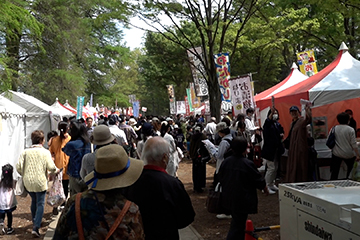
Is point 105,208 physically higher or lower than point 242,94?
lower

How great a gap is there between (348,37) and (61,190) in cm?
1802

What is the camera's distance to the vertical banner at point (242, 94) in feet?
34.2

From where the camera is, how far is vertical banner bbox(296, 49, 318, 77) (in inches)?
713

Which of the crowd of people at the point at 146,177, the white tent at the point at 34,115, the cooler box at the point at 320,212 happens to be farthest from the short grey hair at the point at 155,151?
the white tent at the point at 34,115

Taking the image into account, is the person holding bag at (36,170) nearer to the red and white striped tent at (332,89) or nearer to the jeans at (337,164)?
the jeans at (337,164)

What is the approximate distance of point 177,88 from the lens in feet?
137

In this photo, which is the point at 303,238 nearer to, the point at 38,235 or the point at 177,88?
the point at 38,235

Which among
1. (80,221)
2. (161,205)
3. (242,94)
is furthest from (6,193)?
(242,94)

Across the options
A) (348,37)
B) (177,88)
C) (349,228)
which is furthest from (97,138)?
(177,88)

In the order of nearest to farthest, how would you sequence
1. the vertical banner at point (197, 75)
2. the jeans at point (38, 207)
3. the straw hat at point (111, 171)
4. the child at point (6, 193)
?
the straw hat at point (111, 171)
the jeans at point (38, 207)
the child at point (6, 193)
the vertical banner at point (197, 75)

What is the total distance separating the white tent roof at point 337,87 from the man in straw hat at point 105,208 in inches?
263

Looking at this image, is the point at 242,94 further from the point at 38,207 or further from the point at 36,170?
the point at 38,207

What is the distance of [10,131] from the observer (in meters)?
10.4

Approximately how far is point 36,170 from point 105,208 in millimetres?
4212
